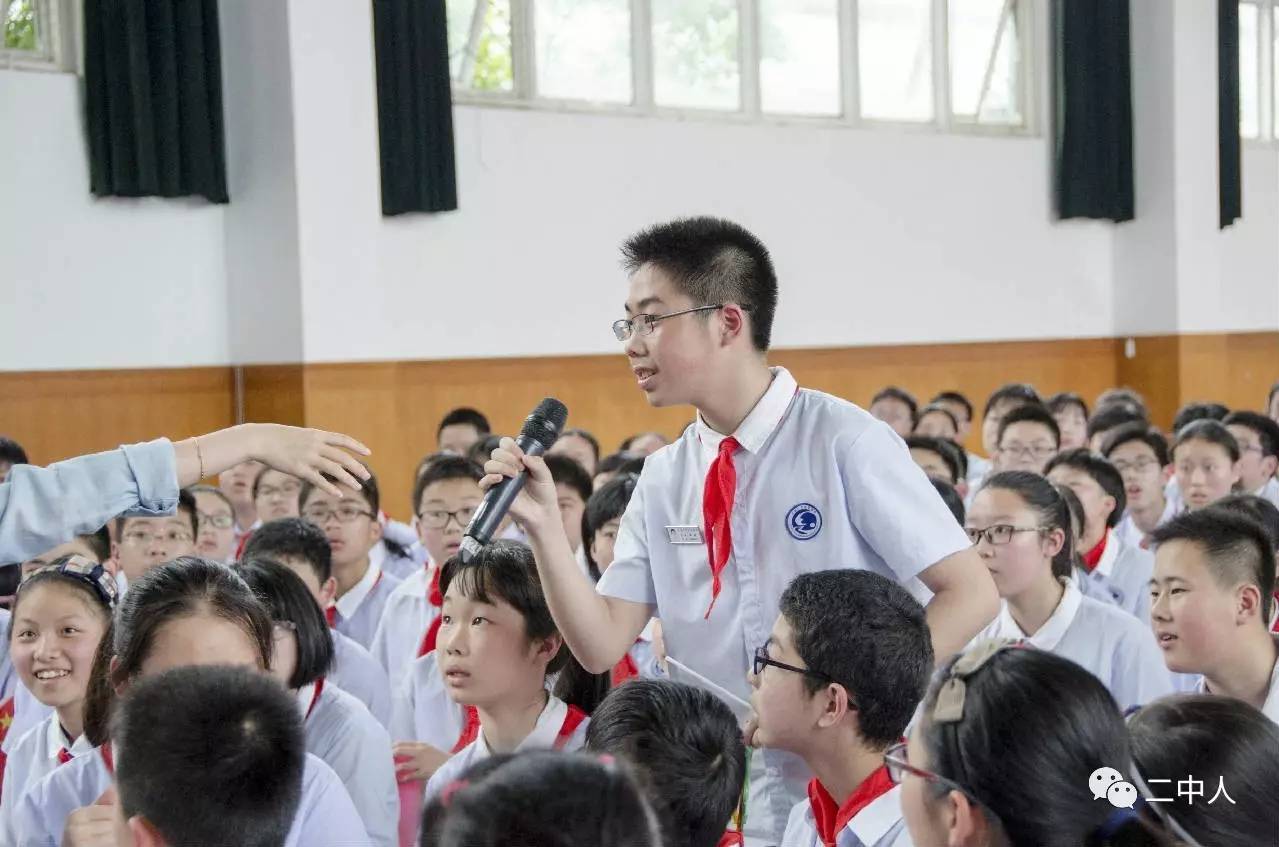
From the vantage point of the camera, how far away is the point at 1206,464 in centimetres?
490

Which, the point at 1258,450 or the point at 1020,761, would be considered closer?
the point at 1020,761

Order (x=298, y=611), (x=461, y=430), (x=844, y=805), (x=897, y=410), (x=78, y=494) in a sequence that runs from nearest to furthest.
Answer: (x=78, y=494) → (x=844, y=805) → (x=298, y=611) → (x=461, y=430) → (x=897, y=410)

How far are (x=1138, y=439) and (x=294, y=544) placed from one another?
3073mm

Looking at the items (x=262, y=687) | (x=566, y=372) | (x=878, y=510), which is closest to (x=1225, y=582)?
(x=878, y=510)

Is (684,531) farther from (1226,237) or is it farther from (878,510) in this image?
(1226,237)

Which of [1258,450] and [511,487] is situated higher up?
[511,487]

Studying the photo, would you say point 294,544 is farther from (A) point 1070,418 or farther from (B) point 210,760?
(A) point 1070,418

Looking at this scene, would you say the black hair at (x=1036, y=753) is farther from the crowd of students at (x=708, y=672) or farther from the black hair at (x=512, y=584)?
the black hair at (x=512, y=584)

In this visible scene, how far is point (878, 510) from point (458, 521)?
86.5 inches

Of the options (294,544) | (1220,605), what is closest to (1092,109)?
(294,544)

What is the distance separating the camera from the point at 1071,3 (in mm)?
9516

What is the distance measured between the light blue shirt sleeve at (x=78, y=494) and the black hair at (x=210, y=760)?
16.8 inches

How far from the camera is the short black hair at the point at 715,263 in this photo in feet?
7.07

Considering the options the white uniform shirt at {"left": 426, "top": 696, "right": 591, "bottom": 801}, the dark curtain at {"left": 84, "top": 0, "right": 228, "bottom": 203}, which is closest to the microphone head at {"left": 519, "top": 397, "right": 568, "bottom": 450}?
the white uniform shirt at {"left": 426, "top": 696, "right": 591, "bottom": 801}
